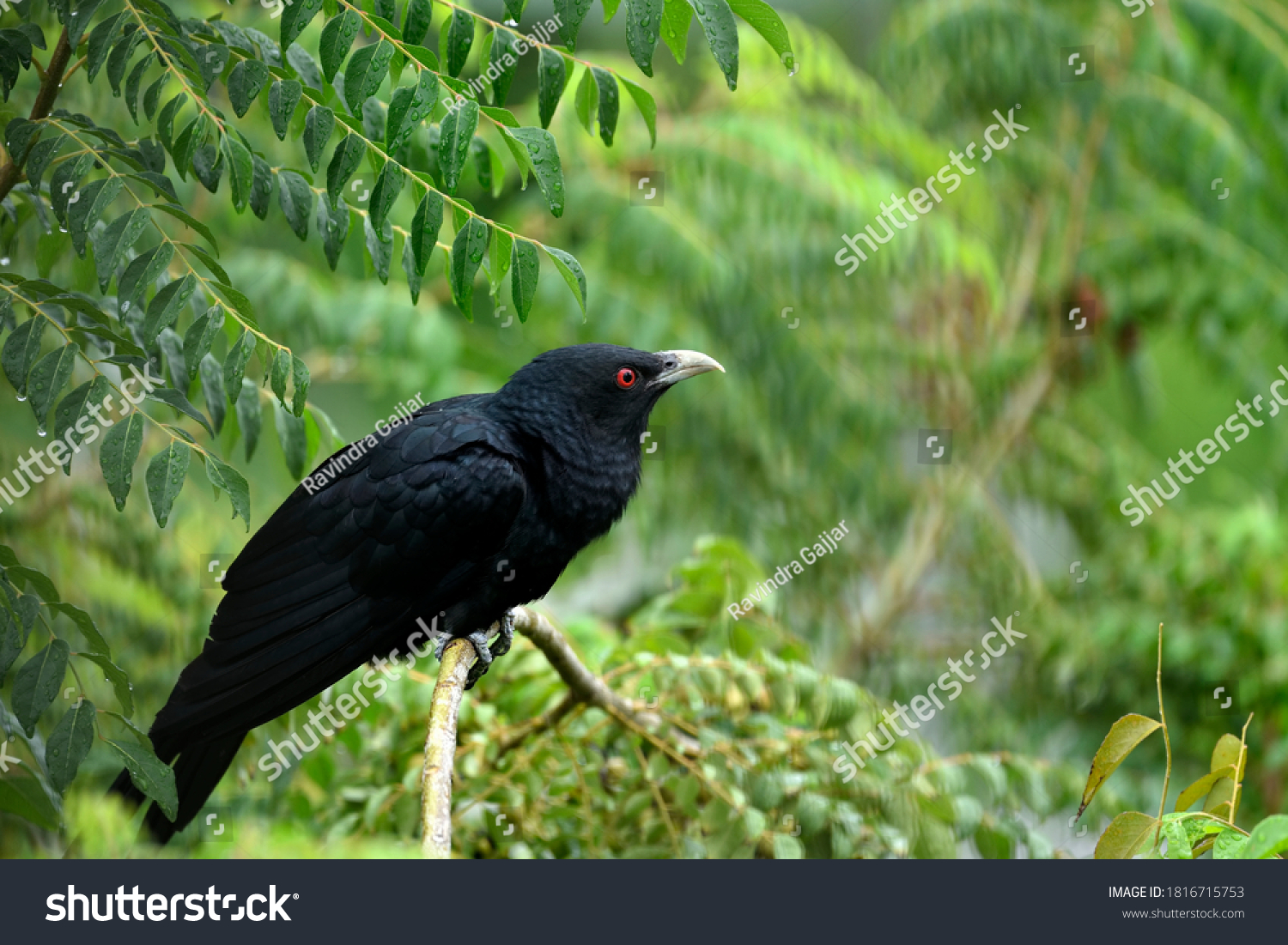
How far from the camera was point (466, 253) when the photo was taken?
5.49 ft

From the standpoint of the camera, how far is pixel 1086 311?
6109mm

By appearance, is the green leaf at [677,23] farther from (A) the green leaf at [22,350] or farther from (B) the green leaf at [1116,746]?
(B) the green leaf at [1116,746]

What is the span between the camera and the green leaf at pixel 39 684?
1.55 metres

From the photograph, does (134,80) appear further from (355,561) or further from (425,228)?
(355,561)

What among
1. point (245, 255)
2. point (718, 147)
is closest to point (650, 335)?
point (718, 147)

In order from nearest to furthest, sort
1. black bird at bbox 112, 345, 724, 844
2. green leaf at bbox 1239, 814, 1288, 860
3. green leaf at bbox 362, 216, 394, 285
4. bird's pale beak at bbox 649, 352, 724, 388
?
green leaf at bbox 1239, 814, 1288, 860, green leaf at bbox 362, 216, 394, 285, black bird at bbox 112, 345, 724, 844, bird's pale beak at bbox 649, 352, 724, 388

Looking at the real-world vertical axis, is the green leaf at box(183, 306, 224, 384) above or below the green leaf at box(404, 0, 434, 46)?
below

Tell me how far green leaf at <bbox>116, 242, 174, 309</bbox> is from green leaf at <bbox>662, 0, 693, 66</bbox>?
828 millimetres

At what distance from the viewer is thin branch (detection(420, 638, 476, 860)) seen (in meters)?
1.50

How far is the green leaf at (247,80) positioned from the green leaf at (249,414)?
603 mm

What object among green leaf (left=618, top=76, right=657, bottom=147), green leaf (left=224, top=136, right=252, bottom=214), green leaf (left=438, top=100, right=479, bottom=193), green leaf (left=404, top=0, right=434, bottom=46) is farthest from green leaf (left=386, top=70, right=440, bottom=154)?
green leaf (left=618, top=76, right=657, bottom=147)

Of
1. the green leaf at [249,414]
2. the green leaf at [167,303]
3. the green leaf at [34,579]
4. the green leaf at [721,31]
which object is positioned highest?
the green leaf at [721,31]

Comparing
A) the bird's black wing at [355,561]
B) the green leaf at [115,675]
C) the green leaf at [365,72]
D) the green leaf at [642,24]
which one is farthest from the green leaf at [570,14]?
the green leaf at [115,675]

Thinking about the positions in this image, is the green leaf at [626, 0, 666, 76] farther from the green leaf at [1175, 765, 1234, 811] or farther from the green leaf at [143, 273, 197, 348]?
the green leaf at [1175, 765, 1234, 811]
